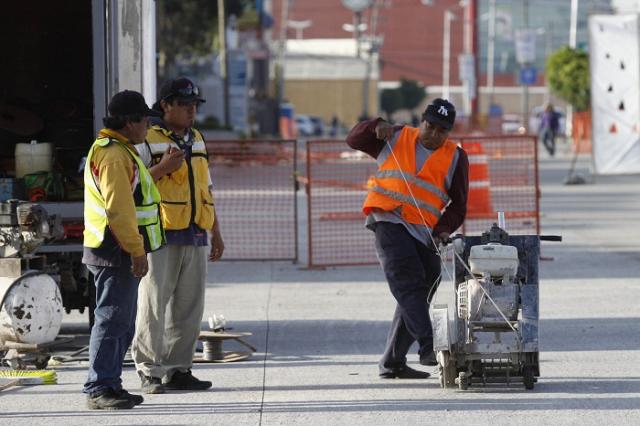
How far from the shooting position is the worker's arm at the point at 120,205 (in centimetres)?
775

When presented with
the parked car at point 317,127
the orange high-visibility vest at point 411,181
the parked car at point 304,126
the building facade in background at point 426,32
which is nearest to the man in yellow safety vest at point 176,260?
the orange high-visibility vest at point 411,181

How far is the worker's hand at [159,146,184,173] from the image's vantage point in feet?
28.0

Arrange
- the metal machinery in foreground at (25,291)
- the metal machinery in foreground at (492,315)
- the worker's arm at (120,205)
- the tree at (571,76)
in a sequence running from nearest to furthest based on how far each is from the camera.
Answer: the worker's arm at (120,205) < the metal machinery in foreground at (492,315) < the metal machinery in foreground at (25,291) < the tree at (571,76)

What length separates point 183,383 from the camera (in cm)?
888

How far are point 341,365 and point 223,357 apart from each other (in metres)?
0.89

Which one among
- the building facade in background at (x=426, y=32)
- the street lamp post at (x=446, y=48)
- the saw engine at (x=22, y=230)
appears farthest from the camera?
the building facade in background at (x=426, y=32)

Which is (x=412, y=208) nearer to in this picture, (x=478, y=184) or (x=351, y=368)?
(x=351, y=368)

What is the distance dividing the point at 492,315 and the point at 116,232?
2.29 m

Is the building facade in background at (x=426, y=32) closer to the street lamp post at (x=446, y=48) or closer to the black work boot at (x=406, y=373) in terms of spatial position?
the street lamp post at (x=446, y=48)

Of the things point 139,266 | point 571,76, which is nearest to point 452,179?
point 139,266

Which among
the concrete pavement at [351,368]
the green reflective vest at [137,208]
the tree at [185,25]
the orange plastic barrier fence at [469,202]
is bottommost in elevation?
the concrete pavement at [351,368]

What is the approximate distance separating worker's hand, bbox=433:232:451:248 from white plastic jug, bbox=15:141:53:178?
11.6ft

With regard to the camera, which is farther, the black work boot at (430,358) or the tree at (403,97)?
the tree at (403,97)

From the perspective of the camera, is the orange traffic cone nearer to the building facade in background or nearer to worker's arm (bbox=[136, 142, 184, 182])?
worker's arm (bbox=[136, 142, 184, 182])
